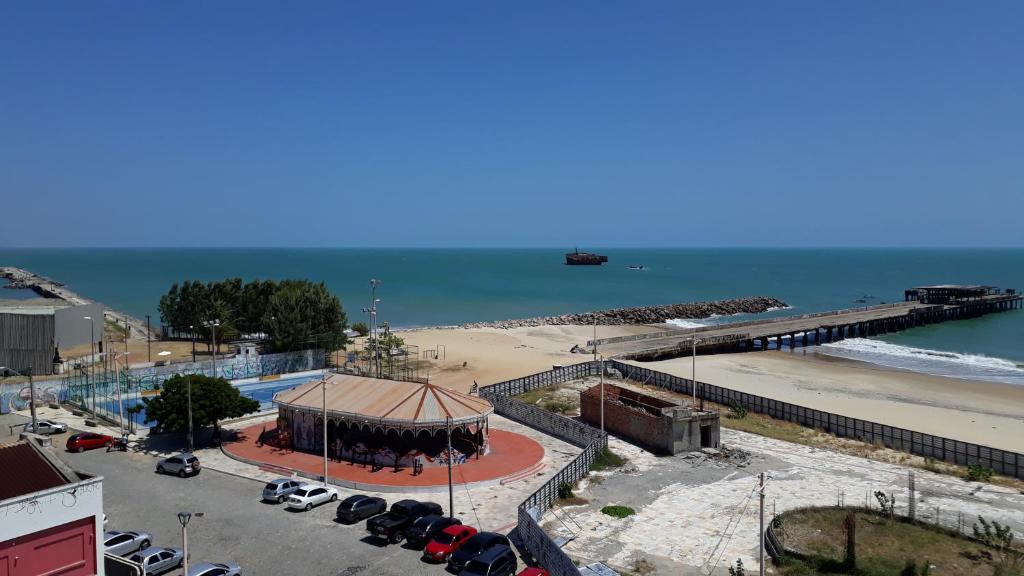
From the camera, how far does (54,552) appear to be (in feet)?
51.8

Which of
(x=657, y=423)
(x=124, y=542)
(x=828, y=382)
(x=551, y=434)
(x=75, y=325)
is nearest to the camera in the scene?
(x=124, y=542)

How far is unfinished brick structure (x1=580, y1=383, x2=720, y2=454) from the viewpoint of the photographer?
33438 millimetres

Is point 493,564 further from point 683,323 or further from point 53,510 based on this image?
point 683,323

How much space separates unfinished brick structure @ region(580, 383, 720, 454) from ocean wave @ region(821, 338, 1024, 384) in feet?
132

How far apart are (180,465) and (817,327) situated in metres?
74.0

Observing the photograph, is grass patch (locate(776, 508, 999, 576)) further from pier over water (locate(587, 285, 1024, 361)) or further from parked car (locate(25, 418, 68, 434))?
parked car (locate(25, 418, 68, 434))

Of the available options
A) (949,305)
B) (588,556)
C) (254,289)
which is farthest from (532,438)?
(949,305)

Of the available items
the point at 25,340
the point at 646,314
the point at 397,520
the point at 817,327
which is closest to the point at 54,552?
the point at 397,520

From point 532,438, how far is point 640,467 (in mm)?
7154

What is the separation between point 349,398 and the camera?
33594mm

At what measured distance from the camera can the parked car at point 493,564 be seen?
19.8 metres

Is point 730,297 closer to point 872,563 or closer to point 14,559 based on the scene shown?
point 872,563

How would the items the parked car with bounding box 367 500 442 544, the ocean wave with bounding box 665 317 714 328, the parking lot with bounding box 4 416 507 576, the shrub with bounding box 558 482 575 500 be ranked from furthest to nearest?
the ocean wave with bounding box 665 317 714 328 < the shrub with bounding box 558 482 575 500 < the parked car with bounding box 367 500 442 544 < the parking lot with bounding box 4 416 507 576

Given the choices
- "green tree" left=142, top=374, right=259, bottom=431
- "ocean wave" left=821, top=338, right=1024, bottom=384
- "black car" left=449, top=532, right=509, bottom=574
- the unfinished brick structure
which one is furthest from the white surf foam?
"black car" left=449, top=532, right=509, bottom=574
